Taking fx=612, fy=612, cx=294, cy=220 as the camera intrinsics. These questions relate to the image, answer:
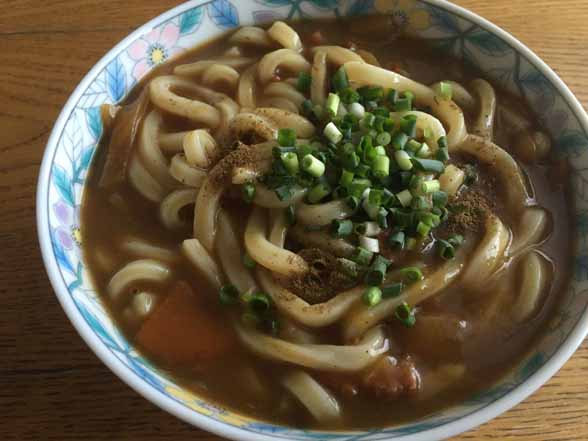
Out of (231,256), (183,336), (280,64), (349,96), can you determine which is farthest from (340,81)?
(183,336)

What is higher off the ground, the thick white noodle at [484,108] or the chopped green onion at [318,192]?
the thick white noodle at [484,108]

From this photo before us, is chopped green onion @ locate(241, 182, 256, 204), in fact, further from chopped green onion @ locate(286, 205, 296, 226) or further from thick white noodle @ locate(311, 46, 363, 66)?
thick white noodle @ locate(311, 46, 363, 66)

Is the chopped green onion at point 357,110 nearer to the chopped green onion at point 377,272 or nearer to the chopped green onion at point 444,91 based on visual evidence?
the chopped green onion at point 444,91

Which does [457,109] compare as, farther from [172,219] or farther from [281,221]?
[172,219]

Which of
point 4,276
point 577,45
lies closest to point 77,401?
point 4,276

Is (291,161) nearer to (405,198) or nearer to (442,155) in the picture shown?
(405,198)

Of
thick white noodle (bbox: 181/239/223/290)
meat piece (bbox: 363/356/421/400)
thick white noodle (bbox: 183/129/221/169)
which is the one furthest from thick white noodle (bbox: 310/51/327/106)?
meat piece (bbox: 363/356/421/400)

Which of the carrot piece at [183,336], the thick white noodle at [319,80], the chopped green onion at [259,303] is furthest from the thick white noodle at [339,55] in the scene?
the carrot piece at [183,336]
